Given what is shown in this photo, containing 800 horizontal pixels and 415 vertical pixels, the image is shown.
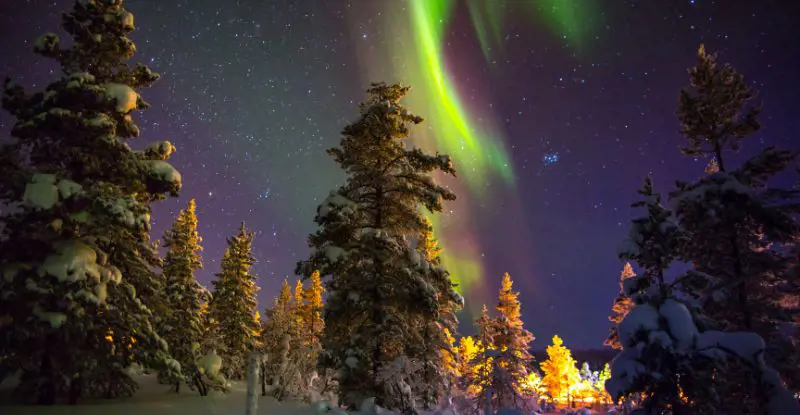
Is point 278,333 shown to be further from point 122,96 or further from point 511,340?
point 122,96

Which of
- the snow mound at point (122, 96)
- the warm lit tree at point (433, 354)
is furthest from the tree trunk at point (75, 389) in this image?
the warm lit tree at point (433, 354)

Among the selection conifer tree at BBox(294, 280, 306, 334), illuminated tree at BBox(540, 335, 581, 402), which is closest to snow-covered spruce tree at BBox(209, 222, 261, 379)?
conifer tree at BBox(294, 280, 306, 334)

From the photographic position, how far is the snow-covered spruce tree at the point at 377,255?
13859 mm

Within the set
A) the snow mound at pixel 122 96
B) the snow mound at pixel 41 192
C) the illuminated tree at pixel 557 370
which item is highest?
the snow mound at pixel 122 96

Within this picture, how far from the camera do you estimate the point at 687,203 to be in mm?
15719

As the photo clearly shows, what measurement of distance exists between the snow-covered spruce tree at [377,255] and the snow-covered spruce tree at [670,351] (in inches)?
209

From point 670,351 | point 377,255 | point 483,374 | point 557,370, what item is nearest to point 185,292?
point 377,255

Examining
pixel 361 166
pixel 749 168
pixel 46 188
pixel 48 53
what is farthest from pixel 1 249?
pixel 749 168

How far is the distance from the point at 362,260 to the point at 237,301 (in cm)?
2140

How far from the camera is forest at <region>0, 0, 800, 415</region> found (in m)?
11.4

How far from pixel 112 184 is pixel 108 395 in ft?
20.7

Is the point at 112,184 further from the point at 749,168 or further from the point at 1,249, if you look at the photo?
the point at 749,168

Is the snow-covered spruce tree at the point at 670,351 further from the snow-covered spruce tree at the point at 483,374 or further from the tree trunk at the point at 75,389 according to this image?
the tree trunk at the point at 75,389

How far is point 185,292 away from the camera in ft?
80.7
